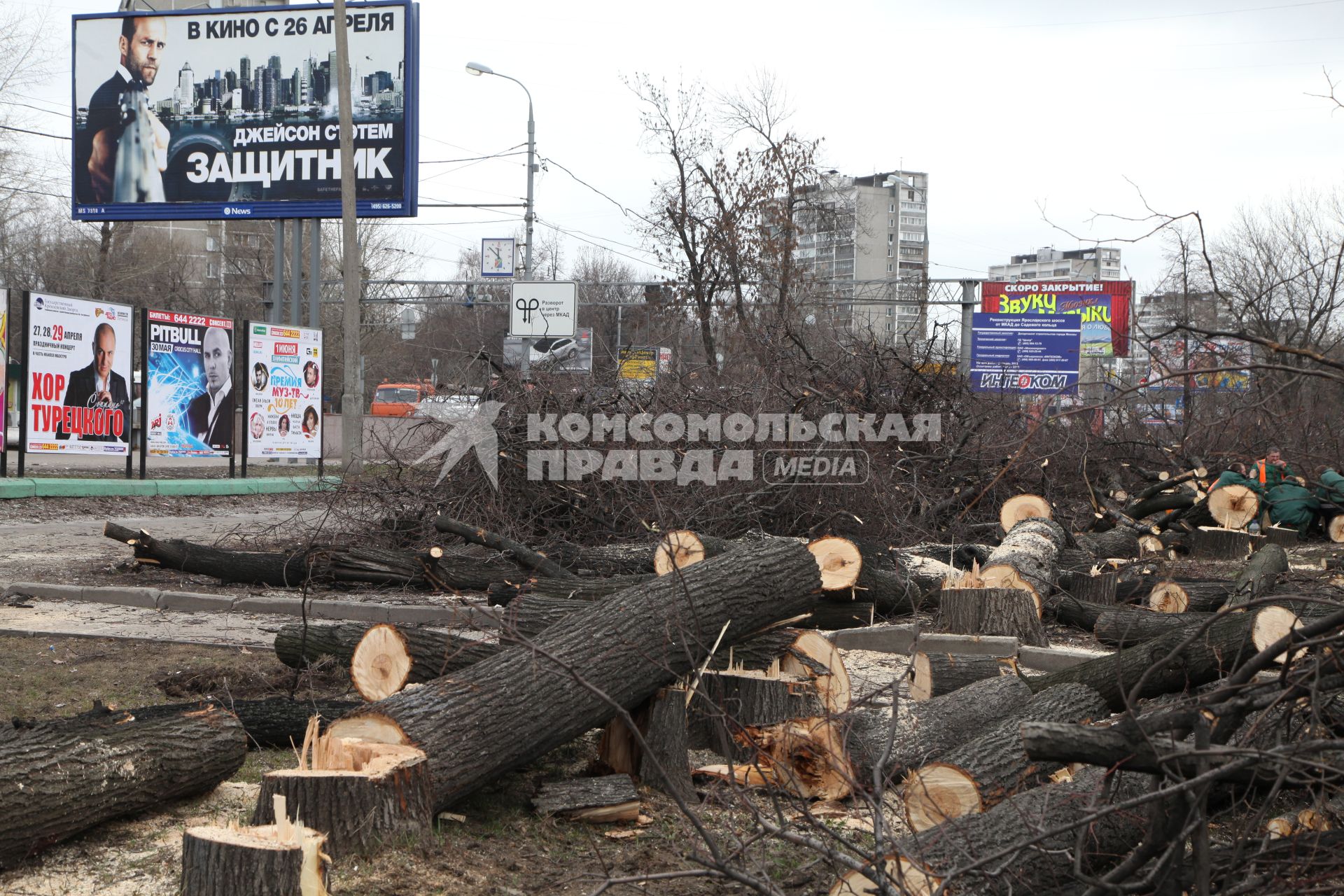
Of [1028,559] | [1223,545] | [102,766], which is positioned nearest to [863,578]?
[1028,559]

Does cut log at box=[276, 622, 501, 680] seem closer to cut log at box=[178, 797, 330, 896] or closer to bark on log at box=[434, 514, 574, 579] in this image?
cut log at box=[178, 797, 330, 896]

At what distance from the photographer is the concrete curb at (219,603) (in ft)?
26.3

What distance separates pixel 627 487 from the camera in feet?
32.7

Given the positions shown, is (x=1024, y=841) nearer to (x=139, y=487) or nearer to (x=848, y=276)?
(x=139, y=487)

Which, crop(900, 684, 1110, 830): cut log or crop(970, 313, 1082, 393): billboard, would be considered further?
crop(970, 313, 1082, 393): billboard

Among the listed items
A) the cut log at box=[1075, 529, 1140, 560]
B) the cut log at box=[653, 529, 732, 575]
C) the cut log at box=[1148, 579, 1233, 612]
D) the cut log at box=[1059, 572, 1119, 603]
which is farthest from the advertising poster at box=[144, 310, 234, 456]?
the cut log at box=[1148, 579, 1233, 612]

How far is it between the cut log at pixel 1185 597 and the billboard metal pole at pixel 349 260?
40.2 feet

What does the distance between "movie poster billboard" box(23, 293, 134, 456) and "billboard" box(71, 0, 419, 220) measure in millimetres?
6438

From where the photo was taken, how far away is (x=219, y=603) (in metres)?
8.41

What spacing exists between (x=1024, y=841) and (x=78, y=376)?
1537cm

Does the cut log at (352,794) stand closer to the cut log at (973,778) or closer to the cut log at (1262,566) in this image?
the cut log at (973,778)

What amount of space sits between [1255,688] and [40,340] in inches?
604

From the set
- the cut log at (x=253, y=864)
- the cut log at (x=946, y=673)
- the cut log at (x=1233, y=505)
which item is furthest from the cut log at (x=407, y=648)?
the cut log at (x=1233, y=505)

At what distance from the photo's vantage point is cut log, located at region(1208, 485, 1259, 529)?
1180 cm
